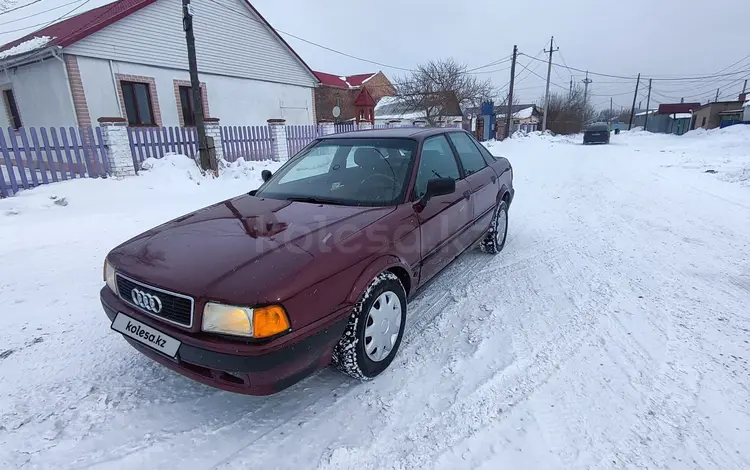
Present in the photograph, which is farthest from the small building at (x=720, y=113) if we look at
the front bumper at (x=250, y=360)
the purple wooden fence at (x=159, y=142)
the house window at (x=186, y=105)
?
the front bumper at (x=250, y=360)

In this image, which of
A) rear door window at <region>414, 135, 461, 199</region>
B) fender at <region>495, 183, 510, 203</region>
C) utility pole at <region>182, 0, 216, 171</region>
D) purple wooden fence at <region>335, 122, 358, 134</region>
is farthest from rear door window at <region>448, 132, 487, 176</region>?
purple wooden fence at <region>335, 122, 358, 134</region>

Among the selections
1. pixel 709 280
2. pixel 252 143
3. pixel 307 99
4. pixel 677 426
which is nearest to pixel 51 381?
pixel 677 426

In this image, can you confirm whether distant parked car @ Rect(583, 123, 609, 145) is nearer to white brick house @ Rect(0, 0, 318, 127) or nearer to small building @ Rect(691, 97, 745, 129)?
small building @ Rect(691, 97, 745, 129)

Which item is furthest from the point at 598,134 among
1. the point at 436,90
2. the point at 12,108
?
the point at 12,108

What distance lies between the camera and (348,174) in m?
3.11

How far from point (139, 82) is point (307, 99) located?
8618 mm

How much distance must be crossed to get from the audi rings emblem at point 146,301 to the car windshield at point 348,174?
1258 mm

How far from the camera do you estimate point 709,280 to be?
356 cm

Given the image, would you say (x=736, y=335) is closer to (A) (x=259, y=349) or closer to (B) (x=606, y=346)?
(B) (x=606, y=346)

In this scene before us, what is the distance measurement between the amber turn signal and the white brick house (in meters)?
13.1

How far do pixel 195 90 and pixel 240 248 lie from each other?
8.60 meters

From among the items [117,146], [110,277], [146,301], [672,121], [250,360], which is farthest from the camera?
[672,121]

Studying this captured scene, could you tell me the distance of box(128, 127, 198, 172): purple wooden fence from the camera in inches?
344

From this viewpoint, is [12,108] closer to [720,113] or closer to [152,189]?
[152,189]
